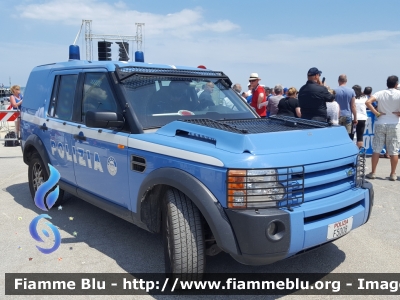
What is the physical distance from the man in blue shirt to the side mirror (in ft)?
20.6

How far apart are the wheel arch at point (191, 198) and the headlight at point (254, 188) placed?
14 centimetres

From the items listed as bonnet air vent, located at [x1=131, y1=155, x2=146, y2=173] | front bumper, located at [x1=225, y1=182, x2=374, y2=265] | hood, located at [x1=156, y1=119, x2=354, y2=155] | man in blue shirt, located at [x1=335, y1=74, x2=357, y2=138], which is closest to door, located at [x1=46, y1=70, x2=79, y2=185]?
bonnet air vent, located at [x1=131, y1=155, x2=146, y2=173]

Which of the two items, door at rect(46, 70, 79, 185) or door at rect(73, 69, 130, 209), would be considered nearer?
door at rect(73, 69, 130, 209)

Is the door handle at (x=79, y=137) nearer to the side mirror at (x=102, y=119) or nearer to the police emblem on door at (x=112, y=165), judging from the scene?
the police emblem on door at (x=112, y=165)

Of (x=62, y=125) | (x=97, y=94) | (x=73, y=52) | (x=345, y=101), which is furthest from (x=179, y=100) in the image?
(x=345, y=101)

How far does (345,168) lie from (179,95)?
1.87m

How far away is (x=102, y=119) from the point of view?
3621 mm

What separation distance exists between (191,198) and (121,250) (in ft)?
5.11

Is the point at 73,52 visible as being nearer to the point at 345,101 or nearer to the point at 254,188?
the point at 254,188

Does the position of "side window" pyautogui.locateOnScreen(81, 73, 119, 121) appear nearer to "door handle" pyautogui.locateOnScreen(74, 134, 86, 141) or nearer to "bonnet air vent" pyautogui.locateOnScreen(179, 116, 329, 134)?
"door handle" pyautogui.locateOnScreen(74, 134, 86, 141)

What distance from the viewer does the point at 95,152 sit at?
4.23 meters

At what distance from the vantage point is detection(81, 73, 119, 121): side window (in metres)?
4.16

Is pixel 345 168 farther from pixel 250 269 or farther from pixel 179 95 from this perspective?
pixel 179 95

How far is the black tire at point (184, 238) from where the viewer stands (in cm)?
314
